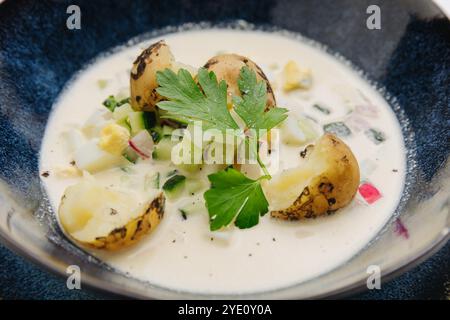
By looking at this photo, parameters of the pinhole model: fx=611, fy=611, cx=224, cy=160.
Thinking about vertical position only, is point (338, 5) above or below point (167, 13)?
above

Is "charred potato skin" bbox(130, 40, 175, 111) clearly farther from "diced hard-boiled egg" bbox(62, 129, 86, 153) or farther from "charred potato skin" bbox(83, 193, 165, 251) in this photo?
"charred potato skin" bbox(83, 193, 165, 251)

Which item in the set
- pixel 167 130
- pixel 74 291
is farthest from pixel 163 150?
pixel 74 291

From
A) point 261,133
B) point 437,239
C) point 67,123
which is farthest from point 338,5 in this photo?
point 437,239

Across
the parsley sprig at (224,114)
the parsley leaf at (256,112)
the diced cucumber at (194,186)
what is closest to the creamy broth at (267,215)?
the diced cucumber at (194,186)

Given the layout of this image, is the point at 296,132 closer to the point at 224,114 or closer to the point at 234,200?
the point at 224,114

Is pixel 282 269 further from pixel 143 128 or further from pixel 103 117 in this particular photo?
pixel 103 117

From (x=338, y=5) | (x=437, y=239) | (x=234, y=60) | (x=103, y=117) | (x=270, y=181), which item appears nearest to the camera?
(x=437, y=239)

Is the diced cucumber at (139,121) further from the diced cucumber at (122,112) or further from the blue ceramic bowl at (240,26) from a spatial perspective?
the blue ceramic bowl at (240,26)
